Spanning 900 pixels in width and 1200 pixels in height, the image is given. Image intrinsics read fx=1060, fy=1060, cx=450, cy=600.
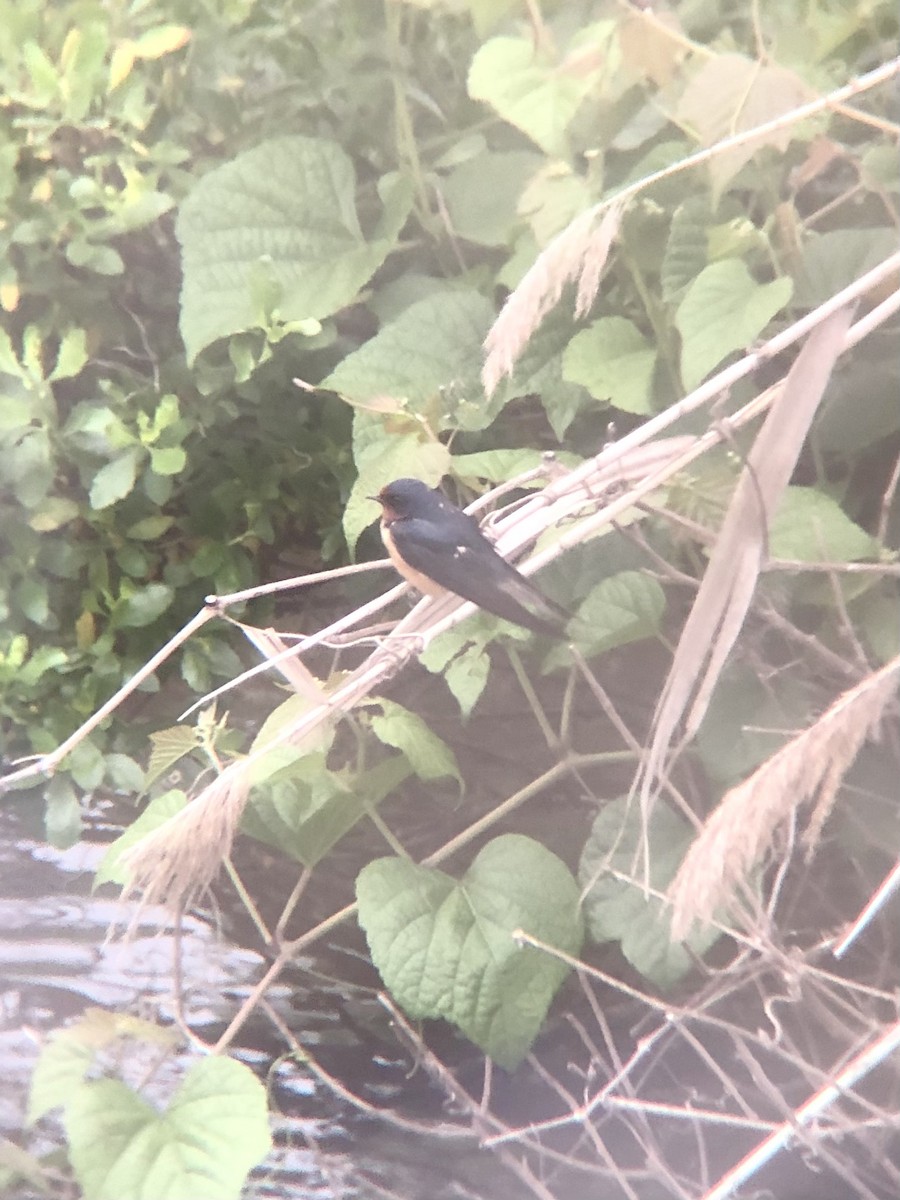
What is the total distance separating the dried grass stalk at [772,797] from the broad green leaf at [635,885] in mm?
233

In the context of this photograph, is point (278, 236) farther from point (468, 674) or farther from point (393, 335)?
point (468, 674)

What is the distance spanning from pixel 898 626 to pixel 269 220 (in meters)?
0.60

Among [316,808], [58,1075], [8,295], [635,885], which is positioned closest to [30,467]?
[8,295]

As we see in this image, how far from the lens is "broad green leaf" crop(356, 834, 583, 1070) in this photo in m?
0.79

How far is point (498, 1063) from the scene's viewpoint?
816mm

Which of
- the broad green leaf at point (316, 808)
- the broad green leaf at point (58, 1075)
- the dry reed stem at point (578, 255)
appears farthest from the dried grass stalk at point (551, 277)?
the broad green leaf at point (58, 1075)

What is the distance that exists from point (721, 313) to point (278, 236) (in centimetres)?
40

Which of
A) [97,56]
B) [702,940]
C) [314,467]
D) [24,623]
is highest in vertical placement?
[97,56]

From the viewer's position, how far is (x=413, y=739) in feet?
2.67

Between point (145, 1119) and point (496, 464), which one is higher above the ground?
point (496, 464)

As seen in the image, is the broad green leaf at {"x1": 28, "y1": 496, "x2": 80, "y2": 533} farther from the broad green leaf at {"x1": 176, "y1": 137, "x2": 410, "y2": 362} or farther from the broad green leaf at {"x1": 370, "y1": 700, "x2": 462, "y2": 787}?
the broad green leaf at {"x1": 370, "y1": 700, "x2": 462, "y2": 787}

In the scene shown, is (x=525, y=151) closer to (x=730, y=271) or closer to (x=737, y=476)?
(x=730, y=271)

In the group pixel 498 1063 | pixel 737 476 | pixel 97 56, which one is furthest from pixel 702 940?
pixel 97 56

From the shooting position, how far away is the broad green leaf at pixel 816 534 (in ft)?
2.32
